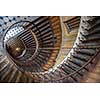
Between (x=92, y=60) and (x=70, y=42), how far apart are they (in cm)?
23

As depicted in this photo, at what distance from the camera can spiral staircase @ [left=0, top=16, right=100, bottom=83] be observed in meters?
2.47

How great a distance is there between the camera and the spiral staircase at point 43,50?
8.11 ft

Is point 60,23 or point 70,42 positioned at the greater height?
point 60,23

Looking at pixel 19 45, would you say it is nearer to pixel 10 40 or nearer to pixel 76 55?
pixel 10 40

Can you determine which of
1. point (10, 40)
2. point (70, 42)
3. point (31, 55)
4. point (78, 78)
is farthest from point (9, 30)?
point (78, 78)

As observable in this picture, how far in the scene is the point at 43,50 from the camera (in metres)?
2.50

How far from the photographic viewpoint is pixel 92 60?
8.09 feet
